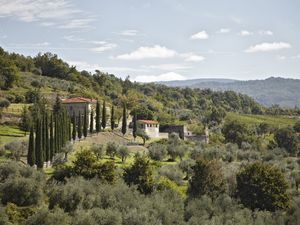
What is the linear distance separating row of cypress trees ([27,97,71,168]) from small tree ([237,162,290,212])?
2160cm

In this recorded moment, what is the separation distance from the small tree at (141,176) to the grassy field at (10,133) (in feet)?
77.5

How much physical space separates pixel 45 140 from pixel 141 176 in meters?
13.6

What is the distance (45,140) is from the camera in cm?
5162

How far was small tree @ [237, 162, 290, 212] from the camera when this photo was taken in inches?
1770

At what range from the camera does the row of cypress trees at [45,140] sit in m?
48.2

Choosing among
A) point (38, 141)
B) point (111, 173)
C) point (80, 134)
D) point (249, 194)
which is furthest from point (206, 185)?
point (80, 134)

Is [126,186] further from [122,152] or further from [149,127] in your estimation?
[149,127]

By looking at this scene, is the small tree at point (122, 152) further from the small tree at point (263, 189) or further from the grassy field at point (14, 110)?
the grassy field at point (14, 110)

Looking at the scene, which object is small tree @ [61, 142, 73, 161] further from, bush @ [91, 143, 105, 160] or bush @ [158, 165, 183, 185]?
bush @ [158, 165, 183, 185]

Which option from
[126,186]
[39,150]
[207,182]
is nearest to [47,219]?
[126,186]

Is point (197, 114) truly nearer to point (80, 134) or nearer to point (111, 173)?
point (80, 134)

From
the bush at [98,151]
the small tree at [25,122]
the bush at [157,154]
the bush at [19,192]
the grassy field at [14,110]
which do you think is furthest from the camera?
the grassy field at [14,110]

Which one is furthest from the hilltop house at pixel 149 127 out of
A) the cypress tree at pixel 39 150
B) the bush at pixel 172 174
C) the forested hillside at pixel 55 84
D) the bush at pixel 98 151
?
the cypress tree at pixel 39 150

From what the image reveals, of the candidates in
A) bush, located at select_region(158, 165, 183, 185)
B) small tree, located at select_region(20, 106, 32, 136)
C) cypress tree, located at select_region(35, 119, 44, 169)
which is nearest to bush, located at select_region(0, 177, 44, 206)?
cypress tree, located at select_region(35, 119, 44, 169)
